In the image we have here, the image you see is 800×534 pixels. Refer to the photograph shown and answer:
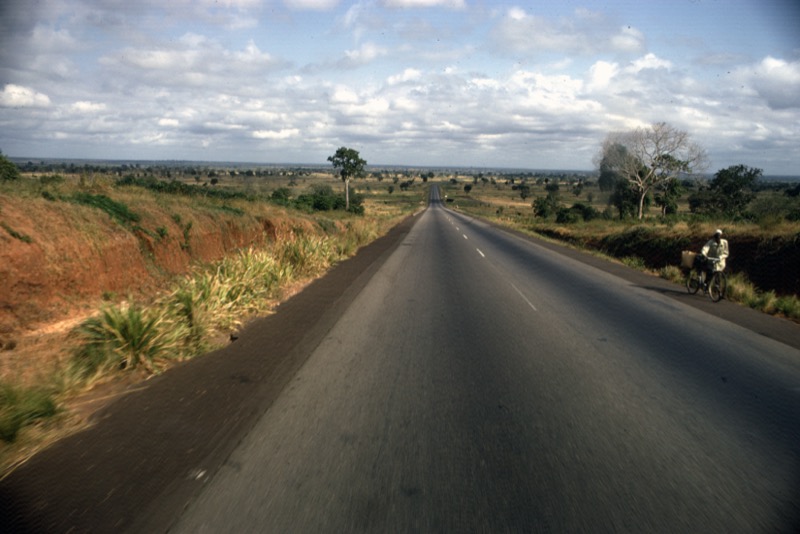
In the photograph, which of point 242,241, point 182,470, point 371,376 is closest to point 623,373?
point 371,376

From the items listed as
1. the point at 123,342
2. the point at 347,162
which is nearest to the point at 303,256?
the point at 123,342

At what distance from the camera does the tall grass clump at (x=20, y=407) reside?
413cm

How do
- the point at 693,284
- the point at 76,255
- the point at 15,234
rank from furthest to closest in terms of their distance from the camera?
the point at 693,284, the point at 76,255, the point at 15,234

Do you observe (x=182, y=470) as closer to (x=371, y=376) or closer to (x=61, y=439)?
(x=61, y=439)

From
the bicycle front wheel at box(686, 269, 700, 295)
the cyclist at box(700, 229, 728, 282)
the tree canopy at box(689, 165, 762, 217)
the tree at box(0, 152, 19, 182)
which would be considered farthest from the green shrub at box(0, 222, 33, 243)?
the tree canopy at box(689, 165, 762, 217)

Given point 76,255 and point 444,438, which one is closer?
point 444,438

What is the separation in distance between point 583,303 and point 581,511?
26.3 feet

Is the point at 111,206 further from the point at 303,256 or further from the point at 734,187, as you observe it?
the point at 734,187

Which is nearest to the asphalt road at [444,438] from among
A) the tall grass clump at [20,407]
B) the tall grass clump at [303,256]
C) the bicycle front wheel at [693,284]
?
the tall grass clump at [20,407]

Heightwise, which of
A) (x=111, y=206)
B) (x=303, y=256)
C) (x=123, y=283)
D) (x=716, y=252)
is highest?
(x=111, y=206)

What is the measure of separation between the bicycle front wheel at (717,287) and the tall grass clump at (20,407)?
12.7 metres

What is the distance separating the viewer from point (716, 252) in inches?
452

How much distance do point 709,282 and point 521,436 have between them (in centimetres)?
998

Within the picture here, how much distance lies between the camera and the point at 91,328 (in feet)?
21.2
